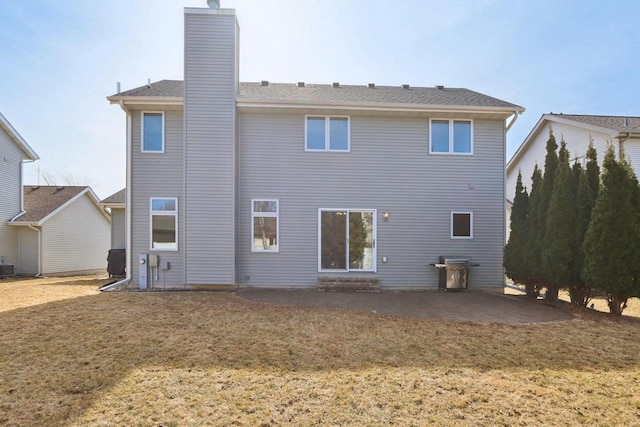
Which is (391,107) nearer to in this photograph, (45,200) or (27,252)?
(27,252)

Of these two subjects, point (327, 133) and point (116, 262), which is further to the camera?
point (116, 262)

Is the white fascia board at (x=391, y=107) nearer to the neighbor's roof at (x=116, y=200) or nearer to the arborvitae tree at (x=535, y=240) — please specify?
the arborvitae tree at (x=535, y=240)

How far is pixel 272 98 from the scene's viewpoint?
8.55m

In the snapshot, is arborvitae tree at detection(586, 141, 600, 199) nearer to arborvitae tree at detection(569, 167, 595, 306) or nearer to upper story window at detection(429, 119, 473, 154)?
arborvitae tree at detection(569, 167, 595, 306)

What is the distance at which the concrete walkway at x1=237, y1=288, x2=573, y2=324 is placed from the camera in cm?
619

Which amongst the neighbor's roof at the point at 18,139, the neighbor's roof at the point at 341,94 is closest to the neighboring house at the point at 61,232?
the neighbor's roof at the point at 18,139

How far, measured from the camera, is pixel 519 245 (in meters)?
8.25

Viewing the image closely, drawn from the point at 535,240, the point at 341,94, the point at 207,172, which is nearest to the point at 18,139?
the point at 207,172

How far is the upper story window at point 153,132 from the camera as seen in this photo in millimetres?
8781

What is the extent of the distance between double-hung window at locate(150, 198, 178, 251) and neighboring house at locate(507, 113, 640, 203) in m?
11.8

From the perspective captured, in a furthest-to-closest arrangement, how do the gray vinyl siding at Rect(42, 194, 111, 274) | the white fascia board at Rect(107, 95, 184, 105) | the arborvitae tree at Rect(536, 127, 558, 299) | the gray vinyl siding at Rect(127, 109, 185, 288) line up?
1. the gray vinyl siding at Rect(42, 194, 111, 274)
2. the gray vinyl siding at Rect(127, 109, 185, 288)
3. the white fascia board at Rect(107, 95, 184, 105)
4. the arborvitae tree at Rect(536, 127, 558, 299)

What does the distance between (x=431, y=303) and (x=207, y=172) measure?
665 cm

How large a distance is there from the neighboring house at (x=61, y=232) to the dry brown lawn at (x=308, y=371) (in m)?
10.9

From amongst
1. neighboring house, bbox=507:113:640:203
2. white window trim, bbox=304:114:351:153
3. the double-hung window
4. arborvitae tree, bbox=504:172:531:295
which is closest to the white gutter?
neighboring house, bbox=507:113:640:203
